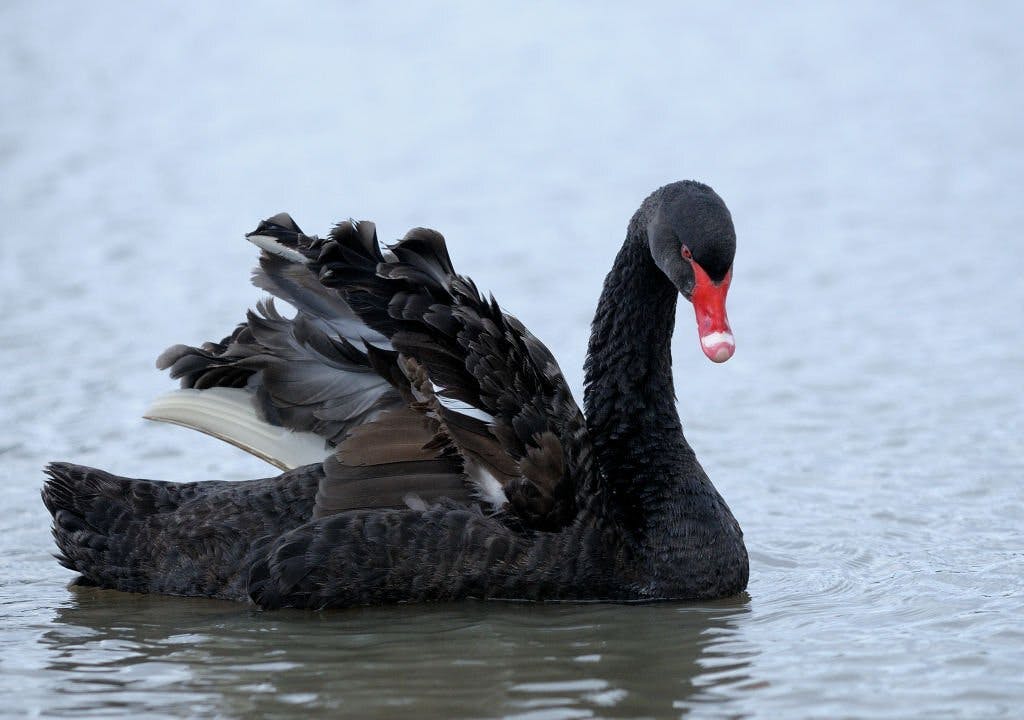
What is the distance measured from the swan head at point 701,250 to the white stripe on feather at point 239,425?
4.61 feet

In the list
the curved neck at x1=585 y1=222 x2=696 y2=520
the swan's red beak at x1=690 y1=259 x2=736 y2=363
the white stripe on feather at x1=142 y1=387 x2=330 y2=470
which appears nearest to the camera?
the swan's red beak at x1=690 y1=259 x2=736 y2=363

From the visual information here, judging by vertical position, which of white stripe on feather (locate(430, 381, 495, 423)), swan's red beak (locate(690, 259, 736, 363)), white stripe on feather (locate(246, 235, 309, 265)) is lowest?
white stripe on feather (locate(430, 381, 495, 423))

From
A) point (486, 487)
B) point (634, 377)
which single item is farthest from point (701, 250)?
point (486, 487)

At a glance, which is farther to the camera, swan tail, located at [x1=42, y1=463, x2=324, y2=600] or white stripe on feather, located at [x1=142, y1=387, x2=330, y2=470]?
white stripe on feather, located at [x1=142, y1=387, x2=330, y2=470]

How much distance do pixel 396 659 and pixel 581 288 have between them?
627cm

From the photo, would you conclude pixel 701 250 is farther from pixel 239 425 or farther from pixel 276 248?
pixel 239 425

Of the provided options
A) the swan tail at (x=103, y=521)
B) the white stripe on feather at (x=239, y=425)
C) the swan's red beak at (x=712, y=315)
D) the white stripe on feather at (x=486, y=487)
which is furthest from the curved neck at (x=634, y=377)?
the swan tail at (x=103, y=521)

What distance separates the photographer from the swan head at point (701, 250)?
5.85 metres

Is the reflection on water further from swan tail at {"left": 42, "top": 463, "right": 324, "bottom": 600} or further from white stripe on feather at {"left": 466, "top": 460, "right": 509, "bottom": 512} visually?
white stripe on feather at {"left": 466, "top": 460, "right": 509, "bottom": 512}

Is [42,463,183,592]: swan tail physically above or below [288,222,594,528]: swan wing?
below

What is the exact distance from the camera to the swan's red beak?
226 inches

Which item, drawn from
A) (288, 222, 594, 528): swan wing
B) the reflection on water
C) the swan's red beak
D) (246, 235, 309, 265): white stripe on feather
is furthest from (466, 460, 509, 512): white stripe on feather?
(246, 235, 309, 265): white stripe on feather

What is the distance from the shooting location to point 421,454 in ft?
19.6

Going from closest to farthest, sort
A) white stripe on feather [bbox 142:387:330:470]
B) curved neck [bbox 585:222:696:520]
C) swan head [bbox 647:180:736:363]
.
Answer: swan head [bbox 647:180:736:363] → white stripe on feather [bbox 142:387:330:470] → curved neck [bbox 585:222:696:520]
